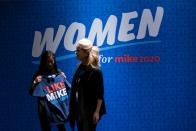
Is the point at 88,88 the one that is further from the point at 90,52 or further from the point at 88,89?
the point at 90,52

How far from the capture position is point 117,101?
645 cm

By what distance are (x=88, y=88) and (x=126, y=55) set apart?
5.66 feet

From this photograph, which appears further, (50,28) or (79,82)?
(50,28)

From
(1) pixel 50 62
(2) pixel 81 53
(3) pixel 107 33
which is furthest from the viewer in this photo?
(3) pixel 107 33

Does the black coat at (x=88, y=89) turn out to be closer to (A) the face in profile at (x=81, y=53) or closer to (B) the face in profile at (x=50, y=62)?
(A) the face in profile at (x=81, y=53)

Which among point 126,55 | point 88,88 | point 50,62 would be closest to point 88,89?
point 88,88

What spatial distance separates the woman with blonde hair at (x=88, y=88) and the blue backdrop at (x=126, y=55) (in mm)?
1636

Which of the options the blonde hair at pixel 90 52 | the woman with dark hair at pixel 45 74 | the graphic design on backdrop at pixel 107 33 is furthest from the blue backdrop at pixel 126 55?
the blonde hair at pixel 90 52

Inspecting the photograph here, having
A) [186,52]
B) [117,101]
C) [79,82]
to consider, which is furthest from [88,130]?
[186,52]

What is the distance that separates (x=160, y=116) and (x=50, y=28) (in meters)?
1.91

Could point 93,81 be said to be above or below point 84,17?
below

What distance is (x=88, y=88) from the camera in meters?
4.75

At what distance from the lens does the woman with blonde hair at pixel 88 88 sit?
470cm

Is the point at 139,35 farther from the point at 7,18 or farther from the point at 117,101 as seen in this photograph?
the point at 7,18
